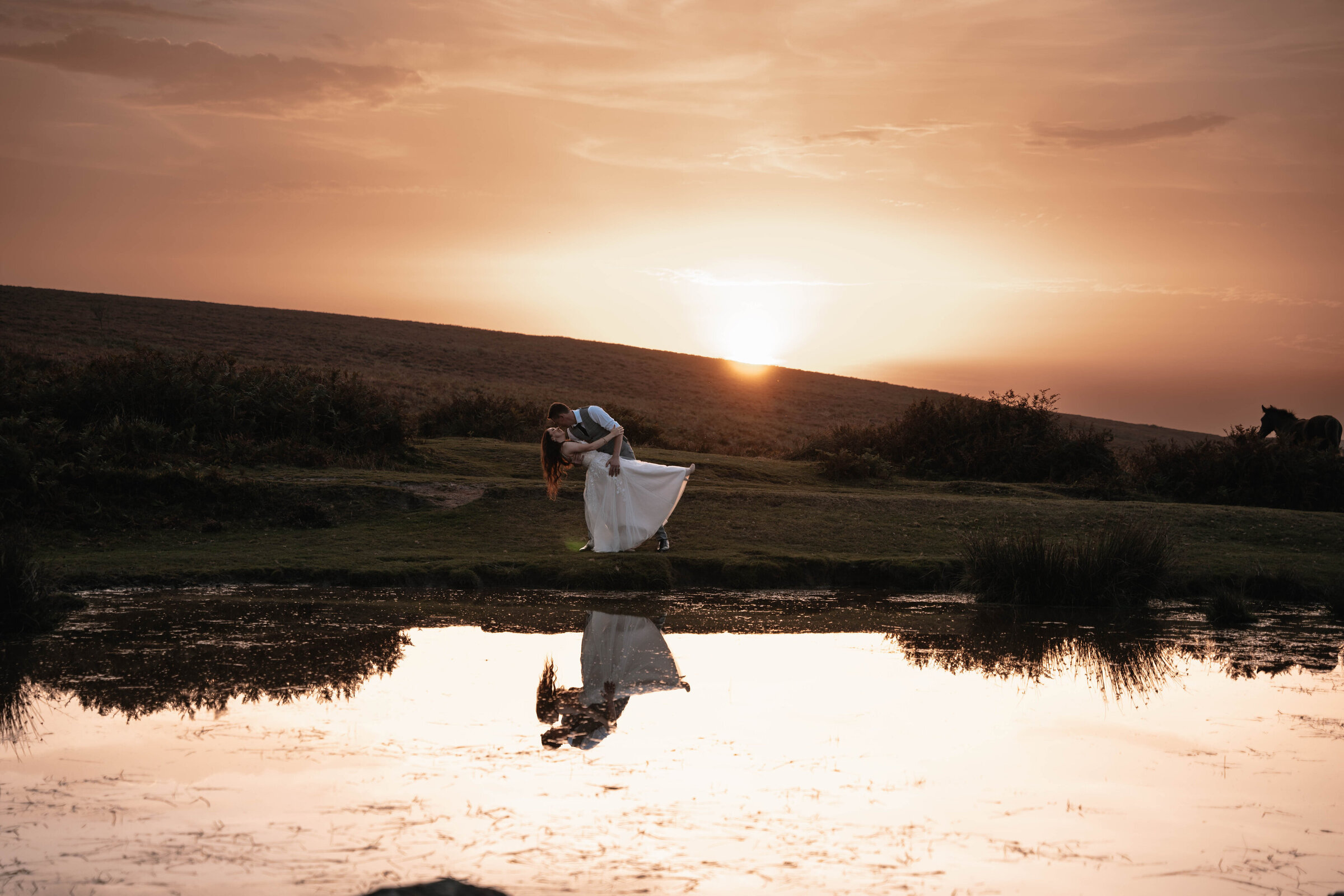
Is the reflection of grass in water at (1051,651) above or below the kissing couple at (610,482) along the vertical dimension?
below

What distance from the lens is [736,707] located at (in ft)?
23.6

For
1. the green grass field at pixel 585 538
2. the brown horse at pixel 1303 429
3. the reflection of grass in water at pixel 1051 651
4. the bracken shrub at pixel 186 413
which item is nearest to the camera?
the reflection of grass in water at pixel 1051 651

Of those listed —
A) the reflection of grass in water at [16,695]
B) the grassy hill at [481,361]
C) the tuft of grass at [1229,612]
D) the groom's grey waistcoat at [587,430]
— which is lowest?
the reflection of grass in water at [16,695]

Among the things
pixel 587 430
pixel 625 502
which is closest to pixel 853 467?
pixel 625 502

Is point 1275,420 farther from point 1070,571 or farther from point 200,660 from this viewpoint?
point 200,660

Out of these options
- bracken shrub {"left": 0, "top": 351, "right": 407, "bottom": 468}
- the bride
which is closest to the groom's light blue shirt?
the bride

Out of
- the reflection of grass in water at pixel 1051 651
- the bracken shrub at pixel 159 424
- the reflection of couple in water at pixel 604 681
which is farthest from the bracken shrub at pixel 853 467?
the reflection of couple in water at pixel 604 681

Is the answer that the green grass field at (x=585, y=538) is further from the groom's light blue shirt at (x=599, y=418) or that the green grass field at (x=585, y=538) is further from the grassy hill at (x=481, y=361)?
the grassy hill at (x=481, y=361)

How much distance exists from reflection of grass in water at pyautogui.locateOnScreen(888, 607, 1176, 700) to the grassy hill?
22584 mm

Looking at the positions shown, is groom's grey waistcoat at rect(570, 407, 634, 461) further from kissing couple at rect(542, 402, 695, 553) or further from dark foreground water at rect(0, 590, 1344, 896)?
dark foreground water at rect(0, 590, 1344, 896)

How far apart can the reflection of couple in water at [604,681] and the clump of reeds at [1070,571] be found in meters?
4.53

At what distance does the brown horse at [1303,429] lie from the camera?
25219 millimetres

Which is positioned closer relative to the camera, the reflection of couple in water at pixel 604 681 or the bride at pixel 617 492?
the reflection of couple in water at pixel 604 681

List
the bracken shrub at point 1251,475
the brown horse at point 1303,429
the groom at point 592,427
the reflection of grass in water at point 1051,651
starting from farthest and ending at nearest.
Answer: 1. the brown horse at point 1303,429
2. the bracken shrub at point 1251,475
3. the groom at point 592,427
4. the reflection of grass in water at point 1051,651
